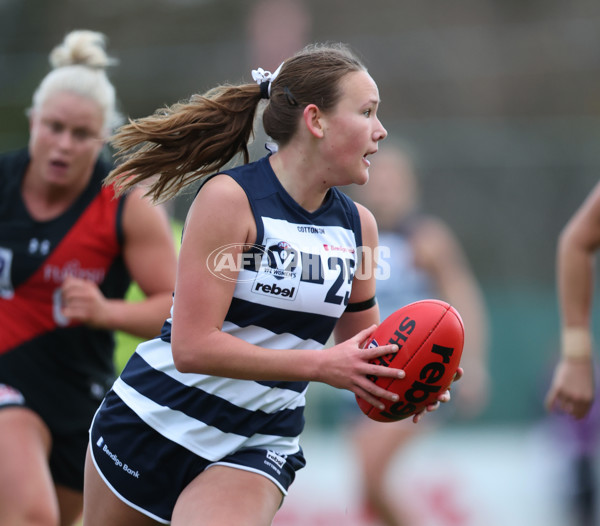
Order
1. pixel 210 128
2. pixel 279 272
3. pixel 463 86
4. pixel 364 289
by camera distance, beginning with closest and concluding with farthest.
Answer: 1. pixel 279 272
2. pixel 210 128
3. pixel 364 289
4. pixel 463 86

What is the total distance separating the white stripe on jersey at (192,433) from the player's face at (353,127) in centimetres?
96

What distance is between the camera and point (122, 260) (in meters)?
4.36

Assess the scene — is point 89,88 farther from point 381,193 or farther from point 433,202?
point 433,202

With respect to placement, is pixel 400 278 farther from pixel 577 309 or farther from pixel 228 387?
pixel 228 387

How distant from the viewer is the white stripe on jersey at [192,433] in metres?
3.21

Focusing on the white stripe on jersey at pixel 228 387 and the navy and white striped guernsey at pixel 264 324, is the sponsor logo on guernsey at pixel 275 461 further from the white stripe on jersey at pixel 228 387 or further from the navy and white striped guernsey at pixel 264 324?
the white stripe on jersey at pixel 228 387

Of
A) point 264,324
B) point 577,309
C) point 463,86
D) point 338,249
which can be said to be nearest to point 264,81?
point 338,249

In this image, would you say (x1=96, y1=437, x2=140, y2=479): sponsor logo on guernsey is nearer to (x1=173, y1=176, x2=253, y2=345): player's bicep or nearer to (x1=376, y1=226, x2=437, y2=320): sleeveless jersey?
(x1=173, y1=176, x2=253, y2=345): player's bicep

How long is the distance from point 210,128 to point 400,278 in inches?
174

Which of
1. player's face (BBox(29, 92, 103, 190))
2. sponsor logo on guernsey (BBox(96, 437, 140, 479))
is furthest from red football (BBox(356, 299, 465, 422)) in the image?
player's face (BBox(29, 92, 103, 190))

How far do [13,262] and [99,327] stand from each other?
19.0 inches

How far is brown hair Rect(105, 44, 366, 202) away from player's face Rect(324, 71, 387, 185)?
0.09 metres

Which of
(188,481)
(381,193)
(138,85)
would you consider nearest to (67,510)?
(188,481)

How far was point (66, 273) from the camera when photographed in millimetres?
4238
